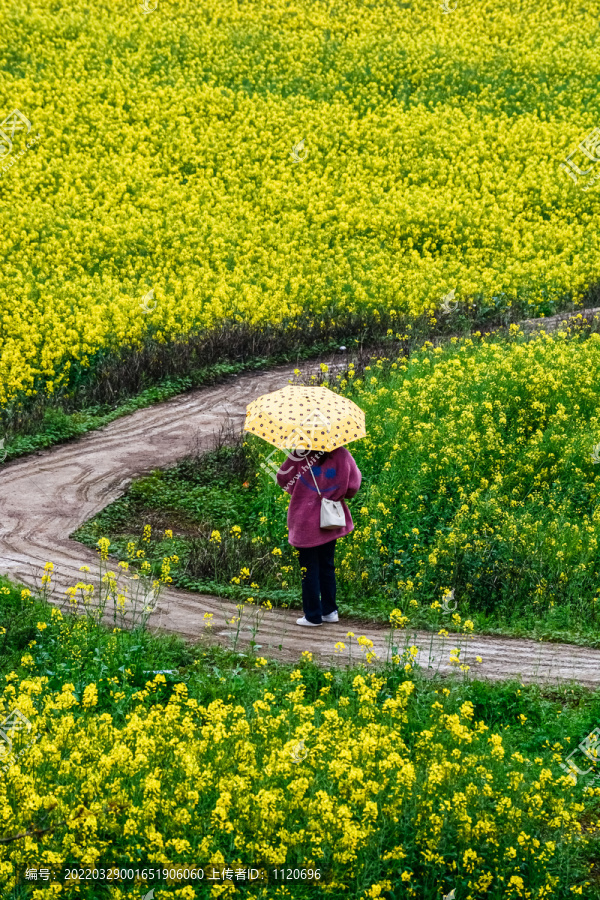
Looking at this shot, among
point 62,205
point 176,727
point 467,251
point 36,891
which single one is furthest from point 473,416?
point 62,205

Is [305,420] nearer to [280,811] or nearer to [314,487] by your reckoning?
[314,487]

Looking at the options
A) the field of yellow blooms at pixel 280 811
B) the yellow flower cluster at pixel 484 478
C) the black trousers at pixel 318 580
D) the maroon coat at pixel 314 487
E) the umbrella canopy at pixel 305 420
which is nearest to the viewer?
the field of yellow blooms at pixel 280 811

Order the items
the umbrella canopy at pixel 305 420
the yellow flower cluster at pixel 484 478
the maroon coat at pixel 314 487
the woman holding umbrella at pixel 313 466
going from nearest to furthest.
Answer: the umbrella canopy at pixel 305 420, the woman holding umbrella at pixel 313 466, the maroon coat at pixel 314 487, the yellow flower cluster at pixel 484 478

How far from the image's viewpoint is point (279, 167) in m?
25.7

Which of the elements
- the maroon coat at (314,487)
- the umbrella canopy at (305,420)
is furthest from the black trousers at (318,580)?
the umbrella canopy at (305,420)

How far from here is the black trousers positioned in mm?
8406

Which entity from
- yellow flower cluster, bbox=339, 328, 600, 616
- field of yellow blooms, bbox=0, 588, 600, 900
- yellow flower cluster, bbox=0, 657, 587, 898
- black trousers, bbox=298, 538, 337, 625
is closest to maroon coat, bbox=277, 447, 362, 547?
black trousers, bbox=298, 538, 337, 625

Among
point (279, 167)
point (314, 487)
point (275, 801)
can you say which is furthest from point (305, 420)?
point (279, 167)

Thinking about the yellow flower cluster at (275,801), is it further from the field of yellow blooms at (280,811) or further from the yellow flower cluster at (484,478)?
the yellow flower cluster at (484,478)

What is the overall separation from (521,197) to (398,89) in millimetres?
8123

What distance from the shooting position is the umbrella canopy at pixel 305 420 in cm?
785

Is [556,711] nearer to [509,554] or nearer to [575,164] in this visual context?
[509,554]

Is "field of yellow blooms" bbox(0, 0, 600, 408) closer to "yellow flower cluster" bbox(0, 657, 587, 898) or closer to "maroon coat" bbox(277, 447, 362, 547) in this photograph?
"maroon coat" bbox(277, 447, 362, 547)

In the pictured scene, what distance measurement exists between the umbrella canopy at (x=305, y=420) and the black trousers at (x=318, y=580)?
0.96 meters
